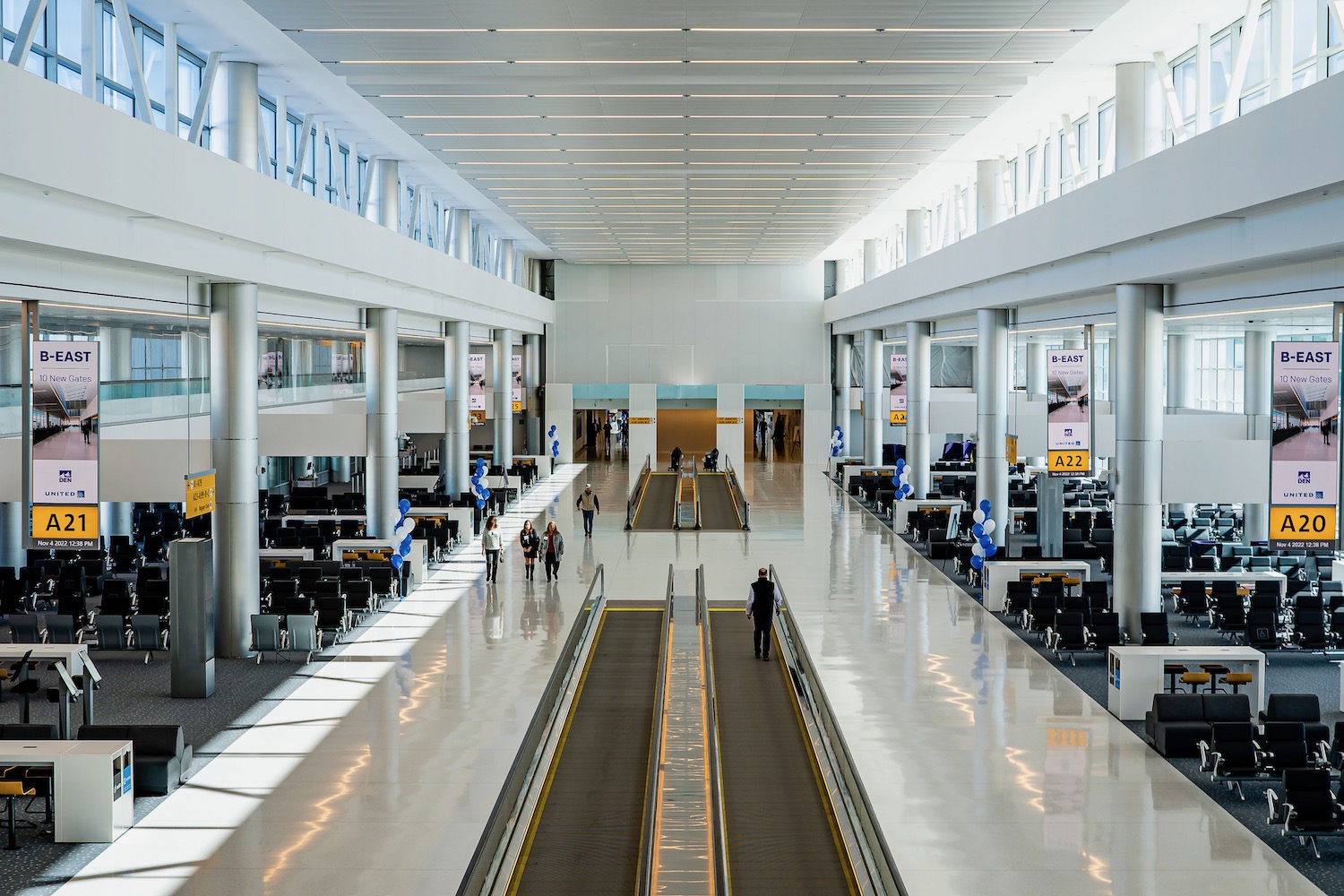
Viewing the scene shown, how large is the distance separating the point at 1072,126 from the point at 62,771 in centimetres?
1940

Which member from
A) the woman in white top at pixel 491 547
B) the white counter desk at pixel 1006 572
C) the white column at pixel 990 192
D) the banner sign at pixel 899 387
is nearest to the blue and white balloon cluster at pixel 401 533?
the woman in white top at pixel 491 547

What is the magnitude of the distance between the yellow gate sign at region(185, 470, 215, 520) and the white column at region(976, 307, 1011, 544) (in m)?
16.4

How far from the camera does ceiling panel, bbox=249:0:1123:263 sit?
1319cm

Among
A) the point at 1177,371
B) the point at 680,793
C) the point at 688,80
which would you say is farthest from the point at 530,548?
the point at 1177,371

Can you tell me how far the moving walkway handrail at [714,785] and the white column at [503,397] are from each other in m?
24.4

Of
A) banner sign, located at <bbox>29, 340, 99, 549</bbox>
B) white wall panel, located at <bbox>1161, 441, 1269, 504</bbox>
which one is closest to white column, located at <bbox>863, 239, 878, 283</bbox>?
white wall panel, located at <bbox>1161, 441, 1269, 504</bbox>

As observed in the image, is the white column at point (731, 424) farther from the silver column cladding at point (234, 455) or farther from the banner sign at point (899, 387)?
the silver column cladding at point (234, 455)

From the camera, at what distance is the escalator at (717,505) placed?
30.9 meters

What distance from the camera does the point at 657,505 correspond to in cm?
3562

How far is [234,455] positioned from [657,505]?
20.4m

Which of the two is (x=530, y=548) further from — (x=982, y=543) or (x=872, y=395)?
(x=872, y=395)

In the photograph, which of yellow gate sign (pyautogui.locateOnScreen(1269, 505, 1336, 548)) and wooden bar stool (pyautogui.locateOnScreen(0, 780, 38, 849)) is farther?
yellow gate sign (pyautogui.locateOnScreen(1269, 505, 1336, 548))

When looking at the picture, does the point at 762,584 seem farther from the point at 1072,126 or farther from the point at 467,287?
the point at 467,287

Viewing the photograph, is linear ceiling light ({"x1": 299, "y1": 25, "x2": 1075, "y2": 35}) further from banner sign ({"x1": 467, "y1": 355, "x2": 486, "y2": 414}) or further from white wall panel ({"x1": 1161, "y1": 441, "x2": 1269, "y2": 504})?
banner sign ({"x1": 467, "y1": 355, "x2": 486, "y2": 414})
